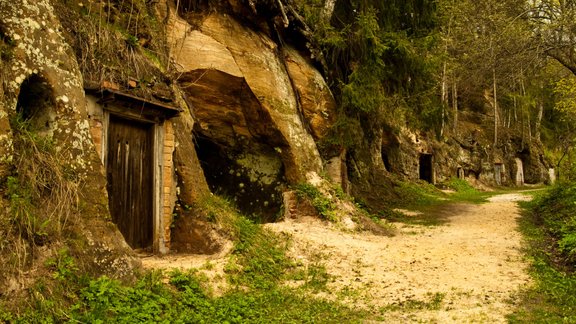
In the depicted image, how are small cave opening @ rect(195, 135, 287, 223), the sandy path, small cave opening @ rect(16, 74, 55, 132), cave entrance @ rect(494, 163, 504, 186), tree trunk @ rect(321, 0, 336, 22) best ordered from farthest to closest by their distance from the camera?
cave entrance @ rect(494, 163, 504, 186)
tree trunk @ rect(321, 0, 336, 22)
small cave opening @ rect(195, 135, 287, 223)
the sandy path
small cave opening @ rect(16, 74, 55, 132)

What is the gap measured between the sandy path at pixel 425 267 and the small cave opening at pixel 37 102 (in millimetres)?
4557

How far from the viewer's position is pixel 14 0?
5.59 metres

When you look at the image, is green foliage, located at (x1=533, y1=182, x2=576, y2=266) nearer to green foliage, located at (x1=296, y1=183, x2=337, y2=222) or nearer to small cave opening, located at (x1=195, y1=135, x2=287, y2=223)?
green foliage, located at (x1=296, y1=183, x2=337, y2=222)

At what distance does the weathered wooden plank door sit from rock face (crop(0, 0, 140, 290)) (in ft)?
5.52

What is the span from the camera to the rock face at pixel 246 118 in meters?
11.3

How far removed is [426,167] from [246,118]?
18.5 meters

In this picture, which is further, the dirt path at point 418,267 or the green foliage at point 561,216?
the green foliage at point 561,216

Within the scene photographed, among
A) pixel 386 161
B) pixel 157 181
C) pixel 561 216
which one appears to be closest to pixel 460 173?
pixel 386 161

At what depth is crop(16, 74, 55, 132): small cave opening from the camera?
18.8ft

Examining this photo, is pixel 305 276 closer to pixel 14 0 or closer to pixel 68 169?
pixel 68 169

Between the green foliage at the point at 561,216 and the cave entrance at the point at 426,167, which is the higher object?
the cave entrance at the point at 426,167

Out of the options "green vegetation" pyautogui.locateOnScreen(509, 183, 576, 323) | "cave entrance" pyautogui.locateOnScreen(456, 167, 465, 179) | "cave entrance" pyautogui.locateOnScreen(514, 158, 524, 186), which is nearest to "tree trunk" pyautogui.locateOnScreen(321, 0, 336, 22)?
"green vegetation" pyautogui.locateOnScreen(509, 183, 576, 323)

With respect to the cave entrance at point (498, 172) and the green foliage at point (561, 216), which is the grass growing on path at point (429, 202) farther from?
→ the cave entrance at point (498, 172)

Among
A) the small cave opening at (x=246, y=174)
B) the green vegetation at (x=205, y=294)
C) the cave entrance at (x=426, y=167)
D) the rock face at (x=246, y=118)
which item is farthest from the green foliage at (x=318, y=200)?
the cave entrance at (x=426, y=167)
